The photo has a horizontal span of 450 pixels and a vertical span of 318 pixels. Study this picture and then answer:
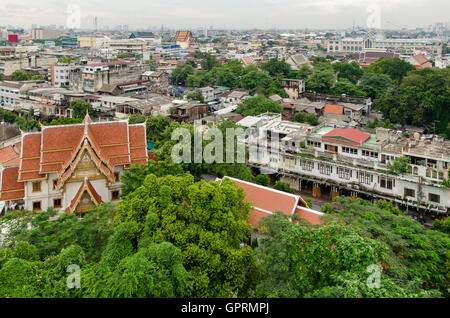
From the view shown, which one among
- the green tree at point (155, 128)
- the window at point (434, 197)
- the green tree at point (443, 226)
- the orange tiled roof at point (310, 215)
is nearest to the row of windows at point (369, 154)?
the window at point (434, 197)

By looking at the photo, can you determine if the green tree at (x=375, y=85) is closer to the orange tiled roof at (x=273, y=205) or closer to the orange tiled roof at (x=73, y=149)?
the orange tiled roof at (x=273, y=205)

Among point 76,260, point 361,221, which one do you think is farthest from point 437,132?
point 76,260

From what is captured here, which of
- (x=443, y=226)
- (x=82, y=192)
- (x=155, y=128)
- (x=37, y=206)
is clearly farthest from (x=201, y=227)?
(x=155, y=128)

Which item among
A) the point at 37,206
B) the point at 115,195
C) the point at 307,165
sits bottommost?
the point at 37,206

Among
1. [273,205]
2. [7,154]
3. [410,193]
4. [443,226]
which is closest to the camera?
[273,205]

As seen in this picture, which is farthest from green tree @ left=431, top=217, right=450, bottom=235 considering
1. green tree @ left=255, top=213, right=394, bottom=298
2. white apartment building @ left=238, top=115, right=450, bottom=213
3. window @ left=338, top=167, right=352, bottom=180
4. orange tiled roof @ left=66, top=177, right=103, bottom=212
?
orange tiled roof @ left=66, top=177, right=103, bottom=212

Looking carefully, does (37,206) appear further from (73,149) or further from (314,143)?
(314,143)
